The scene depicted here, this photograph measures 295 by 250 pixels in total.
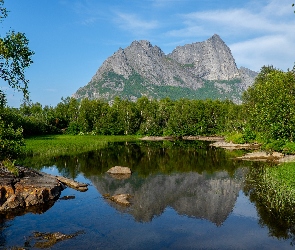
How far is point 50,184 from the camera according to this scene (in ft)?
112

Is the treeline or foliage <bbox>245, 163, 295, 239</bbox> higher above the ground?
the treeline

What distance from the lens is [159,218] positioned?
28.0m

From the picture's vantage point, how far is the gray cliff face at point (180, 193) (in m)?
29.4

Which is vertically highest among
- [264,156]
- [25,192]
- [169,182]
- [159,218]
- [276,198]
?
[264,156]

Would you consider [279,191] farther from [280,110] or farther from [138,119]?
[138,119]

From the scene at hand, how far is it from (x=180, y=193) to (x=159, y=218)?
8.79m

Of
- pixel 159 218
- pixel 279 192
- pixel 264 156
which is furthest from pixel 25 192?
pixel 264 156

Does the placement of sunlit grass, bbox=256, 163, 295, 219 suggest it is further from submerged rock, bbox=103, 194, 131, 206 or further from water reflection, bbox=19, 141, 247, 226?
submerged rock, bbox=103, 194, 131, 206

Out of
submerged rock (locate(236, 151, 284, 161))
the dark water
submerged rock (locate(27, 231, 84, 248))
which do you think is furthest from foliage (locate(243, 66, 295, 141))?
submerged rock (locate(27, 231, 84, 248))

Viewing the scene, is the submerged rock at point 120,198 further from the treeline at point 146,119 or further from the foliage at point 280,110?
the treeline at point 146,119

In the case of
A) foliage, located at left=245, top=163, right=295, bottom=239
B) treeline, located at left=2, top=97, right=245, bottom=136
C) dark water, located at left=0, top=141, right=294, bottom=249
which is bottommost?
dark water, located at left=0, top=141, right=294, bottom=249

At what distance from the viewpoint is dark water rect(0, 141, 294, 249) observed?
22250 millimetres

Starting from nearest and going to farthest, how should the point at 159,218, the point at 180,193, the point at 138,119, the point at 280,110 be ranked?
the point at 159,218 < the point at 180,193 < the point at 280,110 < the point at 138,119

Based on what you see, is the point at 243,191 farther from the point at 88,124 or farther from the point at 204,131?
the point at 88,124
